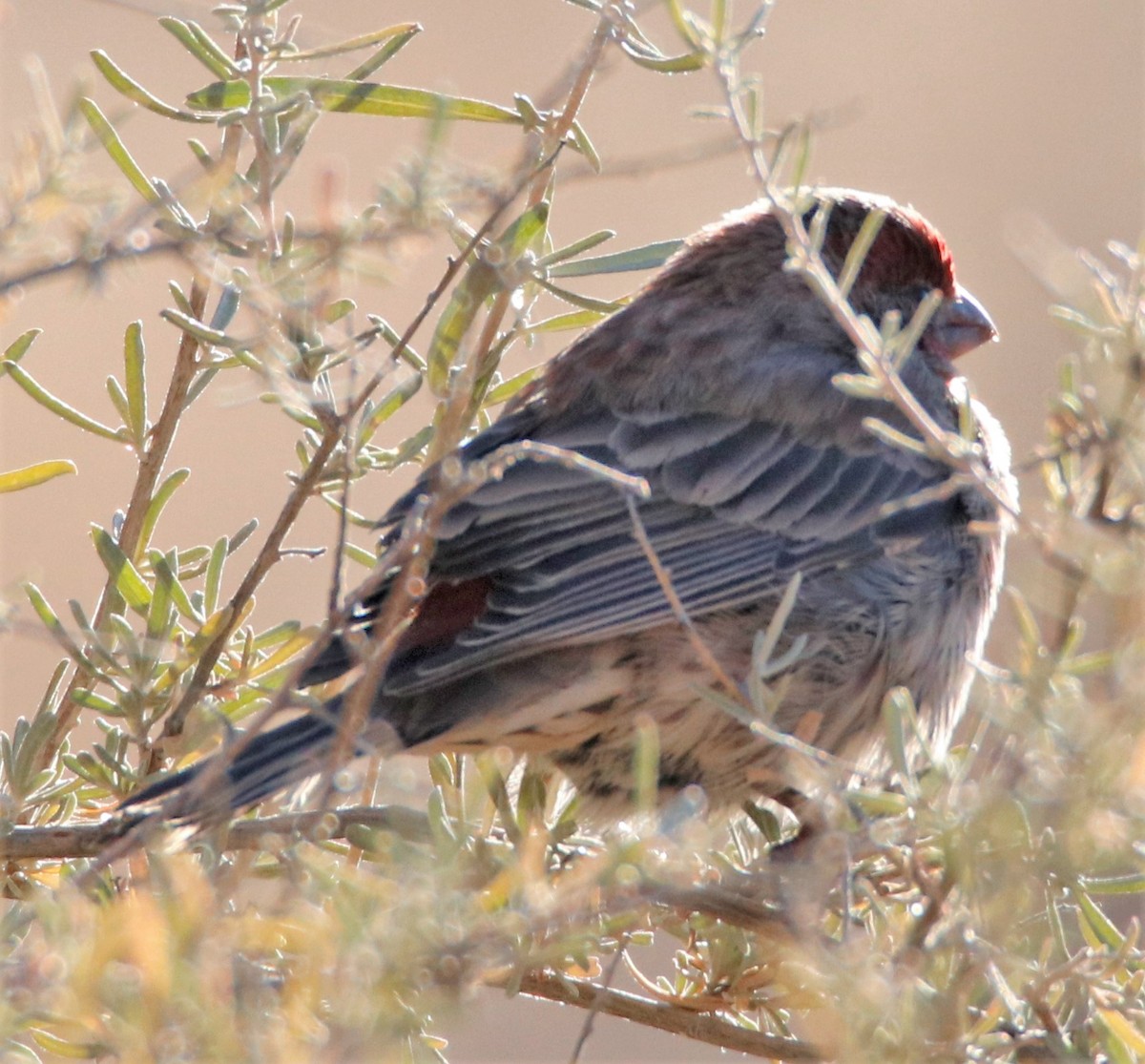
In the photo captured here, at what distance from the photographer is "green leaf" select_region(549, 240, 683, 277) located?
2.99 meters

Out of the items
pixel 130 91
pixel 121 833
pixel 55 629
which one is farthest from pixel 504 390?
pixel 121 833

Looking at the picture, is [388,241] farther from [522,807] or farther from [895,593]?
[895,593]

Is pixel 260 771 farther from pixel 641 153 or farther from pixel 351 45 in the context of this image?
pixel 641 153

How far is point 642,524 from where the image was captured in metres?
3.77

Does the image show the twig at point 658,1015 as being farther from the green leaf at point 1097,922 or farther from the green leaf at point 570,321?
the green leaf at point 570,321

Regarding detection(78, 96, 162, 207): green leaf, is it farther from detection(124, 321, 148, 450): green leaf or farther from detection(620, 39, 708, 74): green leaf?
detection(620, 39, 708, 74): green leaf

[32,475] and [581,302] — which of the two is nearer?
[32,475]

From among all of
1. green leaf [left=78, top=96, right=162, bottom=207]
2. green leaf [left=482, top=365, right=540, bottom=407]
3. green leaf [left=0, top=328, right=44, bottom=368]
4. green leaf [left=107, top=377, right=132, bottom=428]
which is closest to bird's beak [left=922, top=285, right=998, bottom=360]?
green leaf [left=482, top=365, right=540, bottom=407]

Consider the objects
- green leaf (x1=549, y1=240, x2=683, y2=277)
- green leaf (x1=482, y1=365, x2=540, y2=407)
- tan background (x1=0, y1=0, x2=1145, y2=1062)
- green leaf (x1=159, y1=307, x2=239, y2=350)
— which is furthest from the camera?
tan background (x1=0, y1=0, x2=1145, y2=1062)

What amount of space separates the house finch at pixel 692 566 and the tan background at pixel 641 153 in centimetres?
268

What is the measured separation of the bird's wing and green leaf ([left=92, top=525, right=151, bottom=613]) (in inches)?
25.6

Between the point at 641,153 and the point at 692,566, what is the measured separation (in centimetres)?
505

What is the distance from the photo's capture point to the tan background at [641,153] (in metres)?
8.39

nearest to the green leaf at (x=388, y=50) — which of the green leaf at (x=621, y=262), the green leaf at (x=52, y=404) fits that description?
the green leaf at (x=621, y=262)
